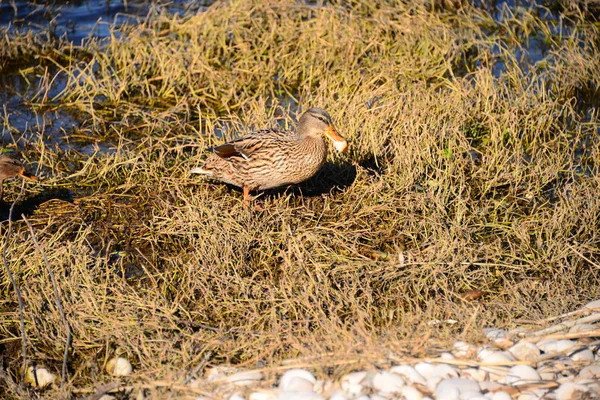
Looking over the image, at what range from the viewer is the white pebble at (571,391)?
3.89 meters

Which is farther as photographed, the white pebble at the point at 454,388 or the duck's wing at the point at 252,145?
the duck's wing at the point at 252,145

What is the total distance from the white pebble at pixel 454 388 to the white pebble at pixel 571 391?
37 cm

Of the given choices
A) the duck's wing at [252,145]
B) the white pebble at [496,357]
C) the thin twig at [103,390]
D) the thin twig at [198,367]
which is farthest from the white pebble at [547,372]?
the duck's wing at [252,145]

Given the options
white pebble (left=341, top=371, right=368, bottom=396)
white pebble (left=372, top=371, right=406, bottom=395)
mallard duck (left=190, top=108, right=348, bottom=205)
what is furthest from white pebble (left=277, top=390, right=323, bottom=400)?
mallard duck (left=190, top=108, right=348, bottom=205)

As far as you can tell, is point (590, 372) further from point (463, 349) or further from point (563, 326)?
point (463, 349)

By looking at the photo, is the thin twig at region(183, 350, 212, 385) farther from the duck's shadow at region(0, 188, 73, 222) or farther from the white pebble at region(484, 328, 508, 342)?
the duck's shadow at region(0, 188, 73, 222)

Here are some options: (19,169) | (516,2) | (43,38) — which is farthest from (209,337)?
(516,2)

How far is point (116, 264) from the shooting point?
18.8 ft

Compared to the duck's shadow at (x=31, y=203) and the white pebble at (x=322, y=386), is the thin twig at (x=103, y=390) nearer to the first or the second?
the white pebble at (x=322, y=386)

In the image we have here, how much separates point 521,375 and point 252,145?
9.60 feet

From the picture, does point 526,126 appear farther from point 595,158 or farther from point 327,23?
point 327,23

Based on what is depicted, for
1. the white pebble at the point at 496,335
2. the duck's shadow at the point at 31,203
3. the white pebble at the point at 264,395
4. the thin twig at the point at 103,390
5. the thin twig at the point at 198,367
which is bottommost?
the duck's shadow at the point at 31,203

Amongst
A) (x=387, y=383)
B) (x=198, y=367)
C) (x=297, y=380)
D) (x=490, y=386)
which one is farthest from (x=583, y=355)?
(x=198, y=367)

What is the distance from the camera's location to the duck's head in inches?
243
